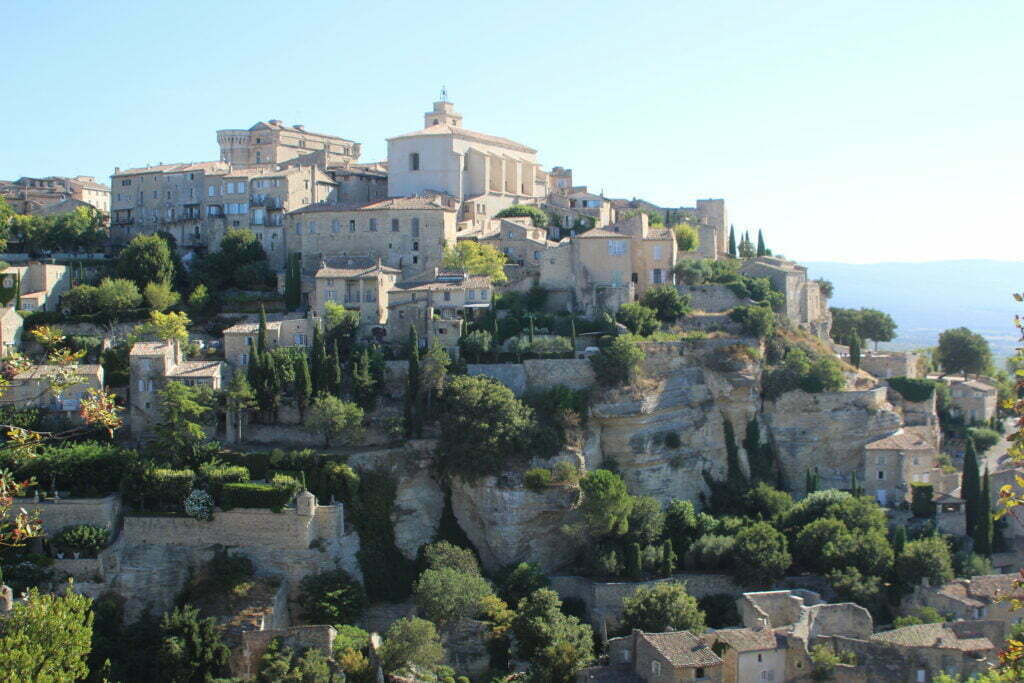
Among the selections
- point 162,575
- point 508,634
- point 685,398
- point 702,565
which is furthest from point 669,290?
point 162,575

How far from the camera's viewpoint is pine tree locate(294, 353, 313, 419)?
45781 millimetres

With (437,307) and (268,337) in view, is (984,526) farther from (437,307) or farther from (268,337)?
(268,337)

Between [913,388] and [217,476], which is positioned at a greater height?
[913,388]

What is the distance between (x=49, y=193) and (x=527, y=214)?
35.0 m

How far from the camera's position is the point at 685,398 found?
47906 mm

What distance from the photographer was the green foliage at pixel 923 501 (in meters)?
45.1

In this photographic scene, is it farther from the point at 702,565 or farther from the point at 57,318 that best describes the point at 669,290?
the point at 57,318

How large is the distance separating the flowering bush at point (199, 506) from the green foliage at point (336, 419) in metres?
5.06

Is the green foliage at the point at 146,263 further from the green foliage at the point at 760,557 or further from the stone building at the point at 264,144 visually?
the green foliage at the point at 760,557

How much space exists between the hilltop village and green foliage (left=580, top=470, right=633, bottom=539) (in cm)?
11

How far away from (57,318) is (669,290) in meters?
27.3

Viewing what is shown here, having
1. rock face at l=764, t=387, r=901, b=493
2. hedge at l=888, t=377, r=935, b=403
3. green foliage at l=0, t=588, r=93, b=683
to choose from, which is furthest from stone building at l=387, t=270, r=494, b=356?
green foliage at l=0, t=588, r=93, b=683

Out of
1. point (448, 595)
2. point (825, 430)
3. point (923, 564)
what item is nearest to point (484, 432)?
point (448, 595)

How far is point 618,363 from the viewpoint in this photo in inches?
1842
